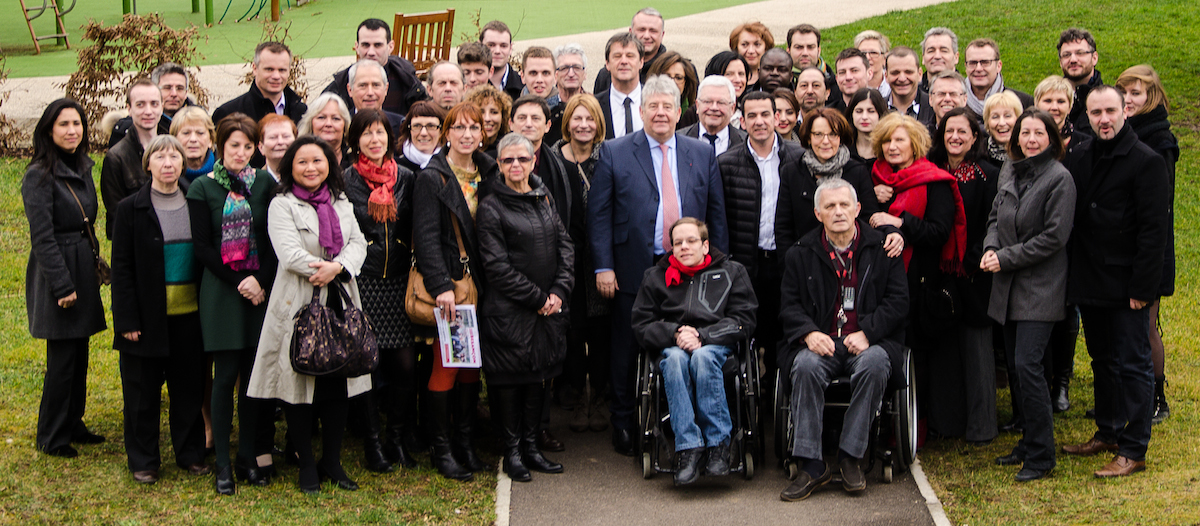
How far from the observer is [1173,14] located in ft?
57.8

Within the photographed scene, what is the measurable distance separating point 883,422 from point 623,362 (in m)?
1.42

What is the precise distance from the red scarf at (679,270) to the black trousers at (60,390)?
307 cm

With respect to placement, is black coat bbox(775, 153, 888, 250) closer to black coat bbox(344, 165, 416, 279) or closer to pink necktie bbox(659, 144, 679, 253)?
pink necktie bbox(659, 144, 679, 253)

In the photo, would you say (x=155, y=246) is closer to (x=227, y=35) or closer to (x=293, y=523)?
(x=293, y=523)

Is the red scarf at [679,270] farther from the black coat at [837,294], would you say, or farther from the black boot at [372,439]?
the black boot at [372,439]

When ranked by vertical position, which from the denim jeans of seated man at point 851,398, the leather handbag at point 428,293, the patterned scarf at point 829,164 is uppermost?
the patterned scarf at point 829,164

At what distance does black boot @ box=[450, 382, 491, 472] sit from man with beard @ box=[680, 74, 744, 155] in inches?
74.5

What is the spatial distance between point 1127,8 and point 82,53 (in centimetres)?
1521

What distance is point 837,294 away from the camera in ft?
19.4

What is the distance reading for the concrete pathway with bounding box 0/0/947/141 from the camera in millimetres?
14367

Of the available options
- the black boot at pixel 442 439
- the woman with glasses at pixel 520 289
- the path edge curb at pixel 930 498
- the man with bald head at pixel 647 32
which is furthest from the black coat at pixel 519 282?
the man with bald head at pixel 647 32

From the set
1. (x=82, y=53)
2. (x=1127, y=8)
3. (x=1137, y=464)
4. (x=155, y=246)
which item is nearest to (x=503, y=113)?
(x=155, y=246)

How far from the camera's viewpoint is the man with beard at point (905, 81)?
23.4 ft

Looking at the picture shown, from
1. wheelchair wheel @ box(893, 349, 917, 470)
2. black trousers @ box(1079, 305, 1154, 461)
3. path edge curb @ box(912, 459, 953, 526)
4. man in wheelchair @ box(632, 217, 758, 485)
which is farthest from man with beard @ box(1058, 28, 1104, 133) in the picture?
man in wheelchair @ box(632, 217, 758, 485)
